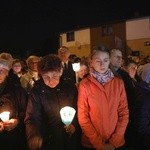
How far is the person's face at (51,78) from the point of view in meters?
3.94

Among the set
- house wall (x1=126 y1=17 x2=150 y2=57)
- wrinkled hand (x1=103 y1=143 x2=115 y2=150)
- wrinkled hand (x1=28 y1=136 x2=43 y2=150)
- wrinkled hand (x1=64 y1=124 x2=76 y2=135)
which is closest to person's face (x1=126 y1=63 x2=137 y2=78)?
wrinkled hand (x1=103 y1=143 x2=115 y2=150)

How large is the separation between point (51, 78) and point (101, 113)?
843mm

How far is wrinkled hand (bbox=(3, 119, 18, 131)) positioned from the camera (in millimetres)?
4051

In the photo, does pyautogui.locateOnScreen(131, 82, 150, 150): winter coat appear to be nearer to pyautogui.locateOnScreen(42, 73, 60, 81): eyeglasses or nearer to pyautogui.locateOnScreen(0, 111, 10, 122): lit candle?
pyautogui.locateOnScreen(42, 73, 60, 81): eyeglasses

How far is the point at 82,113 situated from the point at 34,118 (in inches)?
26.6

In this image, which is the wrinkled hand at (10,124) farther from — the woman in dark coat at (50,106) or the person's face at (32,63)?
the person's face at (32,63)

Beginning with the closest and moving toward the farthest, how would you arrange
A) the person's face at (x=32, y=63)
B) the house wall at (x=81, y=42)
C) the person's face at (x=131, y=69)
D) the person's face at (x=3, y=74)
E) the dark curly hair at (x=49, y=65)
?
the dark curly hair at (x=49, y=65), the person's face at (x=3, y=74), the person's face at (x=131, y=69), the person's face at (x=32, y=63), the house wall at (x=81, y=42)

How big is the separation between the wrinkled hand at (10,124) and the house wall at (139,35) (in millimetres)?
19130

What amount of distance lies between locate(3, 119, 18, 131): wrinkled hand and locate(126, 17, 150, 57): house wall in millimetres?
19130

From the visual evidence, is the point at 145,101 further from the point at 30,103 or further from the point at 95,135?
the point at 30,103

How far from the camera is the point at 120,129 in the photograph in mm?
4379

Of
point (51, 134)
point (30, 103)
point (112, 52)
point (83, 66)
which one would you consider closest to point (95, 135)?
point (51, 134)

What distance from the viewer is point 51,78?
394 centimetres

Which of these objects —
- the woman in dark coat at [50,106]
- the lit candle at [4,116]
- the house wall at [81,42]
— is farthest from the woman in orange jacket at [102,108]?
the house wall at [81,42]
